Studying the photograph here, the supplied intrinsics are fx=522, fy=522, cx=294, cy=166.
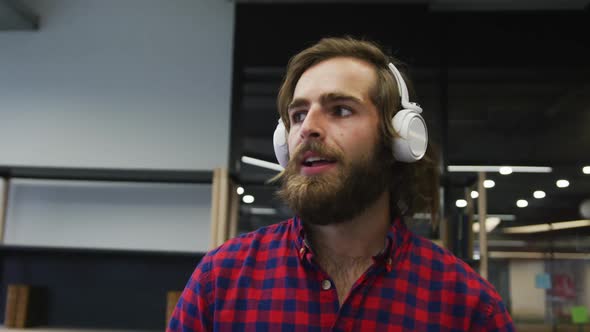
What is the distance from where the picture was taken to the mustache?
0.99 meters

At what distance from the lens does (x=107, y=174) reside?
8.57 ft

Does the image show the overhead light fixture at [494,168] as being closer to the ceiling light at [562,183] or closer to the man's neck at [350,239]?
the ceiling light at [562,183]

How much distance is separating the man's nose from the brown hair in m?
0.12

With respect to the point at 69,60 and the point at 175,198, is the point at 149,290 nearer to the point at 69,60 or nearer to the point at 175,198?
the point at 175,198

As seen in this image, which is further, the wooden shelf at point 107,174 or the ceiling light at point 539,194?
the ceiling light at point 539,194

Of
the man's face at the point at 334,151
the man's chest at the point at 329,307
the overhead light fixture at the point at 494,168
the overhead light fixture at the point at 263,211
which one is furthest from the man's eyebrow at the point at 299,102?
the overhead light fixture at the point at 494,168

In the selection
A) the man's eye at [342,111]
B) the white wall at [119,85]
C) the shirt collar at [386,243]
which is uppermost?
the white wall at [119,85]

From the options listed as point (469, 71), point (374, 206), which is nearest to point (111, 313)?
point (374, 206)

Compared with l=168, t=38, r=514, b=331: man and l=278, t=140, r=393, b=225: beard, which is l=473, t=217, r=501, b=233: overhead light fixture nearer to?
l=168, t=38, r=514, b=331: man

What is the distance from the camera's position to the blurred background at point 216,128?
2.73m

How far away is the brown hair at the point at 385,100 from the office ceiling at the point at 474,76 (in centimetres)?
161

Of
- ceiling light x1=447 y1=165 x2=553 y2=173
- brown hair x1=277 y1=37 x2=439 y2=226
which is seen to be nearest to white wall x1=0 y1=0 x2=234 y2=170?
ceiling light x1=447 y1=165 x2=553 y2=173

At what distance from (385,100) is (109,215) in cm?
A: 218

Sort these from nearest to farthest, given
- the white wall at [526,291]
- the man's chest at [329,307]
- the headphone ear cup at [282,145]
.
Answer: the man's chest at [329,307]
the headphone ear cup at [282,145]
the white wall at [526,291]
